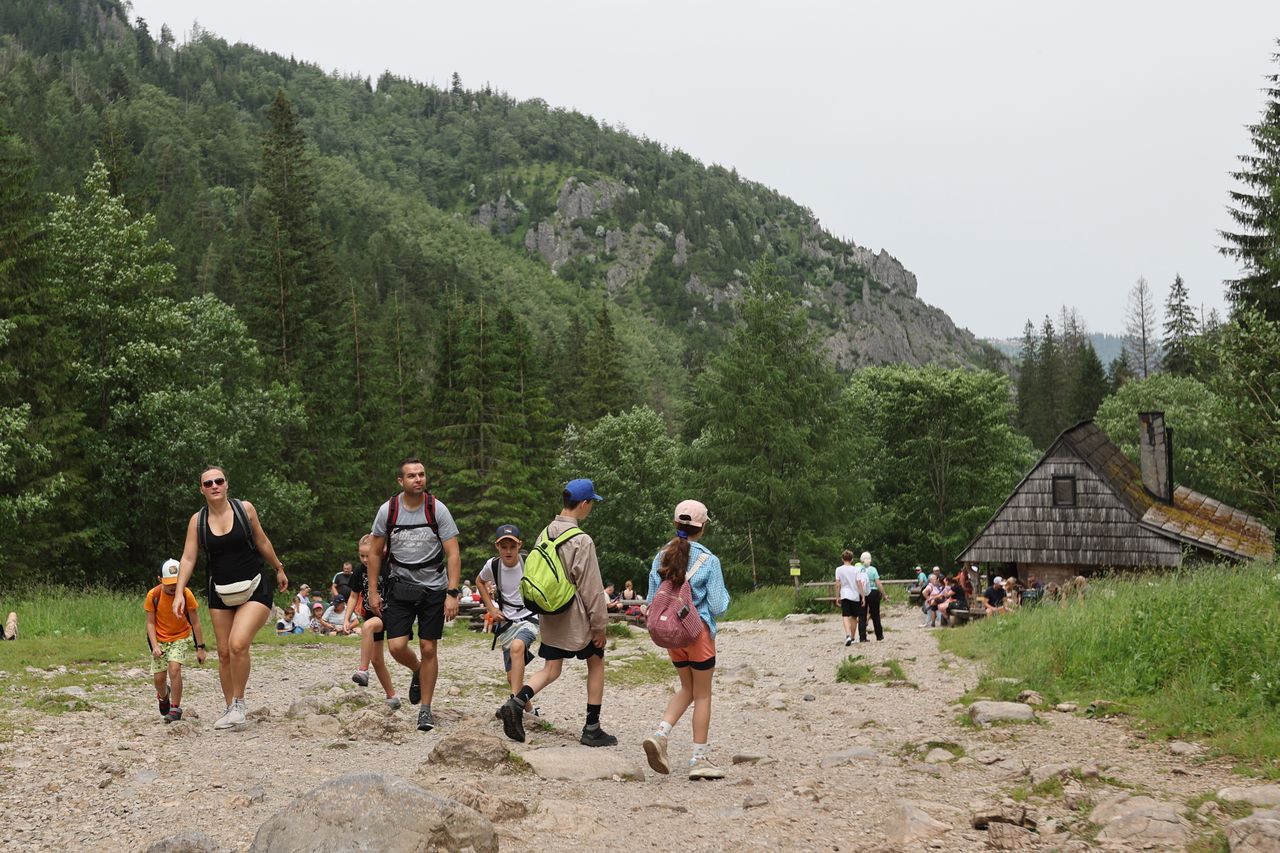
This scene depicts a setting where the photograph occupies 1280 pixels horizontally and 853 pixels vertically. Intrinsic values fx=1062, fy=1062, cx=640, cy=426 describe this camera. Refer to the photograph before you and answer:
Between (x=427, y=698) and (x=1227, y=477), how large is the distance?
63.7 ft

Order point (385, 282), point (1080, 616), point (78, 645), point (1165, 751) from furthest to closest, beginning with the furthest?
point (385, 282)
point (78, 645)
point (1080, 616)
point (1165, 751)

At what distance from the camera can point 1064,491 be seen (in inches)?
1399

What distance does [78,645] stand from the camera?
13.0m

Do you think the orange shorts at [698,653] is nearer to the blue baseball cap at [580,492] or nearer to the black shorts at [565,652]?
the black shorts at [565,652]

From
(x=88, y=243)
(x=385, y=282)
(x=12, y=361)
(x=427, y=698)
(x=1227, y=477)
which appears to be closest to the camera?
(x=427, y=698)

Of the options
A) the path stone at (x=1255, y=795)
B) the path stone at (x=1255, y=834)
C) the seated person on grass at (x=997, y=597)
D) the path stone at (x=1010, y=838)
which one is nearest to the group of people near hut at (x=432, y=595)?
the path stone at (x=1010, y=838)

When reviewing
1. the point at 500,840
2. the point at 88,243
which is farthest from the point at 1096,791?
the point at 88,243

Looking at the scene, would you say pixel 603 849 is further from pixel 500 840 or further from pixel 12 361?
pixel 12 361

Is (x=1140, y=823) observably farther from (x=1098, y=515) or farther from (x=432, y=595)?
(x=1098, y=515)

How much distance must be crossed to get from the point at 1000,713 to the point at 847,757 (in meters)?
2.01

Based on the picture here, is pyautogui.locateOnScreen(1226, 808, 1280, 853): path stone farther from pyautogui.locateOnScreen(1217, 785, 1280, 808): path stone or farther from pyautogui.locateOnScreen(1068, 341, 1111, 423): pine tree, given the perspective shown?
pyautogui.locateOnScreen(1068, 341, 1111, 423): pine tree

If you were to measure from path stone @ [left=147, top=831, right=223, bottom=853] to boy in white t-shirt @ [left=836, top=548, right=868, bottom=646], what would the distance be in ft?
49.7

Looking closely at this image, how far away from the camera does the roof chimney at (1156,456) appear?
3378cm

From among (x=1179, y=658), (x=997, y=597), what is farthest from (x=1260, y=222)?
(x=1179, y=658)
